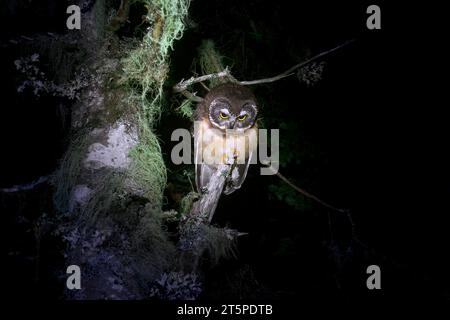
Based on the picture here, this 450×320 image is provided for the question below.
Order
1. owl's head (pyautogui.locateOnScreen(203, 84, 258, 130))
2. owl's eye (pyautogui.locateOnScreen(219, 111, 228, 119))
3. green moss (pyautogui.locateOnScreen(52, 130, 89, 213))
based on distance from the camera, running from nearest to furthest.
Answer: green moss (pyautogui.locateOnScreen(52, 130, 89, 213)) → owl's head (pyautogui.locateOnScreen(203, 84, 258, 130)) → owl's eye (pyautogui.locateOnScreen(219, 111, 228, 119))

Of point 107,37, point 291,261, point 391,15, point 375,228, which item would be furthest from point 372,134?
point 107,37

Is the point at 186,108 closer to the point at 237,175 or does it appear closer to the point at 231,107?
the point at 231,107

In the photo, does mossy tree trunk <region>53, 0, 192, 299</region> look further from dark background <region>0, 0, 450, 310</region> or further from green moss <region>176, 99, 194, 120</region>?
green moss <region>176, 99, 194, 120</region>

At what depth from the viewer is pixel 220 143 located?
152 inches

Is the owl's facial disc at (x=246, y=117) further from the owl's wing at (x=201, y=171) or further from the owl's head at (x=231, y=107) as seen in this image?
the owl's wing at (x=201, y=171)

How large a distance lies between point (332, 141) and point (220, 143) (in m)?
2.20

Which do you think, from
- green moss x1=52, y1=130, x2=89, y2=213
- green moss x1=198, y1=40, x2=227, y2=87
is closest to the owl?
green moss x1=198, y1=40, x2=227, y2=87

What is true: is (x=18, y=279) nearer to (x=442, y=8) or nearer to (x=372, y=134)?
(x=372, y=134)

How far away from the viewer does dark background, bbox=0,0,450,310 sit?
10.3 feet

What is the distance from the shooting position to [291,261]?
525cm

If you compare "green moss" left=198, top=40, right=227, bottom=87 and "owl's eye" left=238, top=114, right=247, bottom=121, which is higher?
"green moss" left=198, top=40, right=227, bottom=87

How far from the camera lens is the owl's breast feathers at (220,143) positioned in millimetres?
3799

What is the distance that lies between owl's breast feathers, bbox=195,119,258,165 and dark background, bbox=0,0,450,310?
63 centimetres
